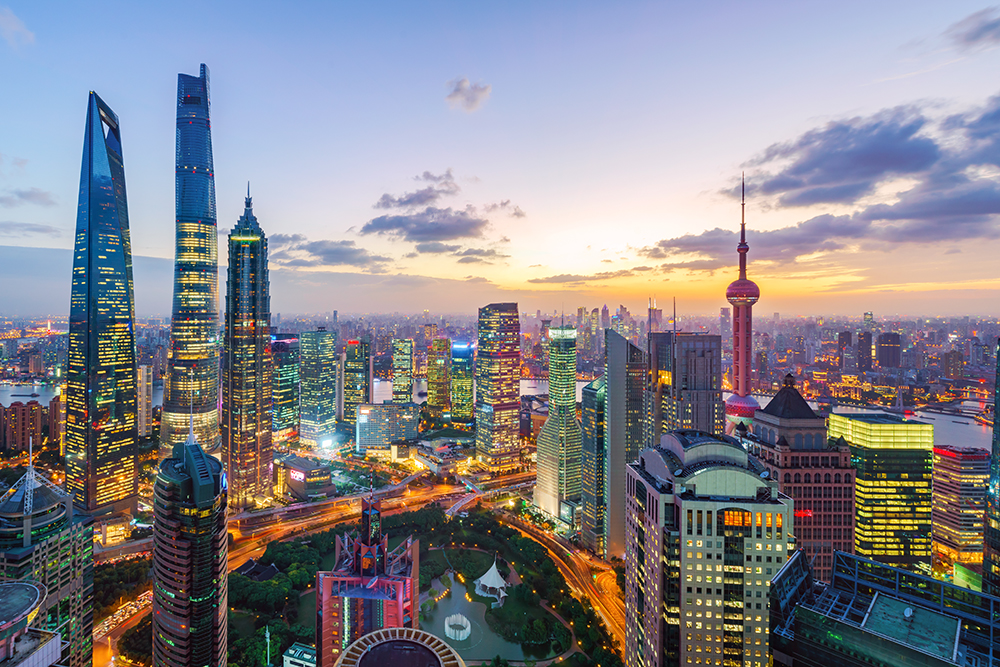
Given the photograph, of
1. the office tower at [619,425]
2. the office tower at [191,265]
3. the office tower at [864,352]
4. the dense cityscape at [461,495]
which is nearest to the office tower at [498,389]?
the dense cityscape at [461,495]

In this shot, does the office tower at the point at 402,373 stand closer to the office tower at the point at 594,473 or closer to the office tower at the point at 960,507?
the office tower at the point at 594,473

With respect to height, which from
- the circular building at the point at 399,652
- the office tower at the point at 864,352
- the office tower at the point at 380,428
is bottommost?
the office tower at the point at 380,428

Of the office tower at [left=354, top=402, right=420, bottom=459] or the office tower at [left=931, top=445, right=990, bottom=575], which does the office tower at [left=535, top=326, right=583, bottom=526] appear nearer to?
the office tower at [left=354, top=402, right=420, bottom=459]

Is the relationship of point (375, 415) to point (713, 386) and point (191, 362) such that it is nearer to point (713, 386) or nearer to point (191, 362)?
point (191, 362)

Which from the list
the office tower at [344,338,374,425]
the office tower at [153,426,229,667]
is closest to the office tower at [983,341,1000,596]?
the office tower at [153,426,229,667]

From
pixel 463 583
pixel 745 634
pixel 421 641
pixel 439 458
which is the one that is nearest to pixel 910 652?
pixel 745 634

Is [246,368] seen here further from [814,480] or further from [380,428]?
[814,480]
